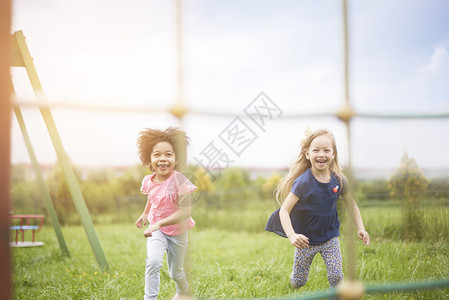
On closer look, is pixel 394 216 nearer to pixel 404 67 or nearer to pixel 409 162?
pixel 409 162

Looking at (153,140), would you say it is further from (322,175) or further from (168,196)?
(322,175)

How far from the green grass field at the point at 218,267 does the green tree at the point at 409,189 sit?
0.11 m

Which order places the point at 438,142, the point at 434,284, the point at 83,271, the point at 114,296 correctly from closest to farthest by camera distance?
the point at 434,284 → the point at 114,296 → the point at 83,271 → the point at 438,142

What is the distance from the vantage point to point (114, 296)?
60.2 inches

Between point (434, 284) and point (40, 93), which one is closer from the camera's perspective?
point (434, 284)

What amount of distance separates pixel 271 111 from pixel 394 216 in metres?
1.20

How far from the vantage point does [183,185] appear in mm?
1290

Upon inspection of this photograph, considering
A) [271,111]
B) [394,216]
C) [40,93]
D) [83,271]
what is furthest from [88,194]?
[394,216]

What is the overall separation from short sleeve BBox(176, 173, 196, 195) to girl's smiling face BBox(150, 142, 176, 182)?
0.04m

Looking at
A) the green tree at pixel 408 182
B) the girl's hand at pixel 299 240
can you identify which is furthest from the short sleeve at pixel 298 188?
the green tree at pixel 408 182

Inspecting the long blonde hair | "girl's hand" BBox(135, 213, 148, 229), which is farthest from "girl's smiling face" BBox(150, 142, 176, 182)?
the long blonde hair

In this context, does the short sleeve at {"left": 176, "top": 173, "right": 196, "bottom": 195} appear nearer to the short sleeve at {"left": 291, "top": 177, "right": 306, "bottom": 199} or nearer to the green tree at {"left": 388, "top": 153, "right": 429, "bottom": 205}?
the short sleeve at {"left": 291, "top": 177, "right": 306, "bottom": 199}

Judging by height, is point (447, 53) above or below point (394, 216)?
above

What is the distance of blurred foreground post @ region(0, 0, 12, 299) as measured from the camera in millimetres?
881
